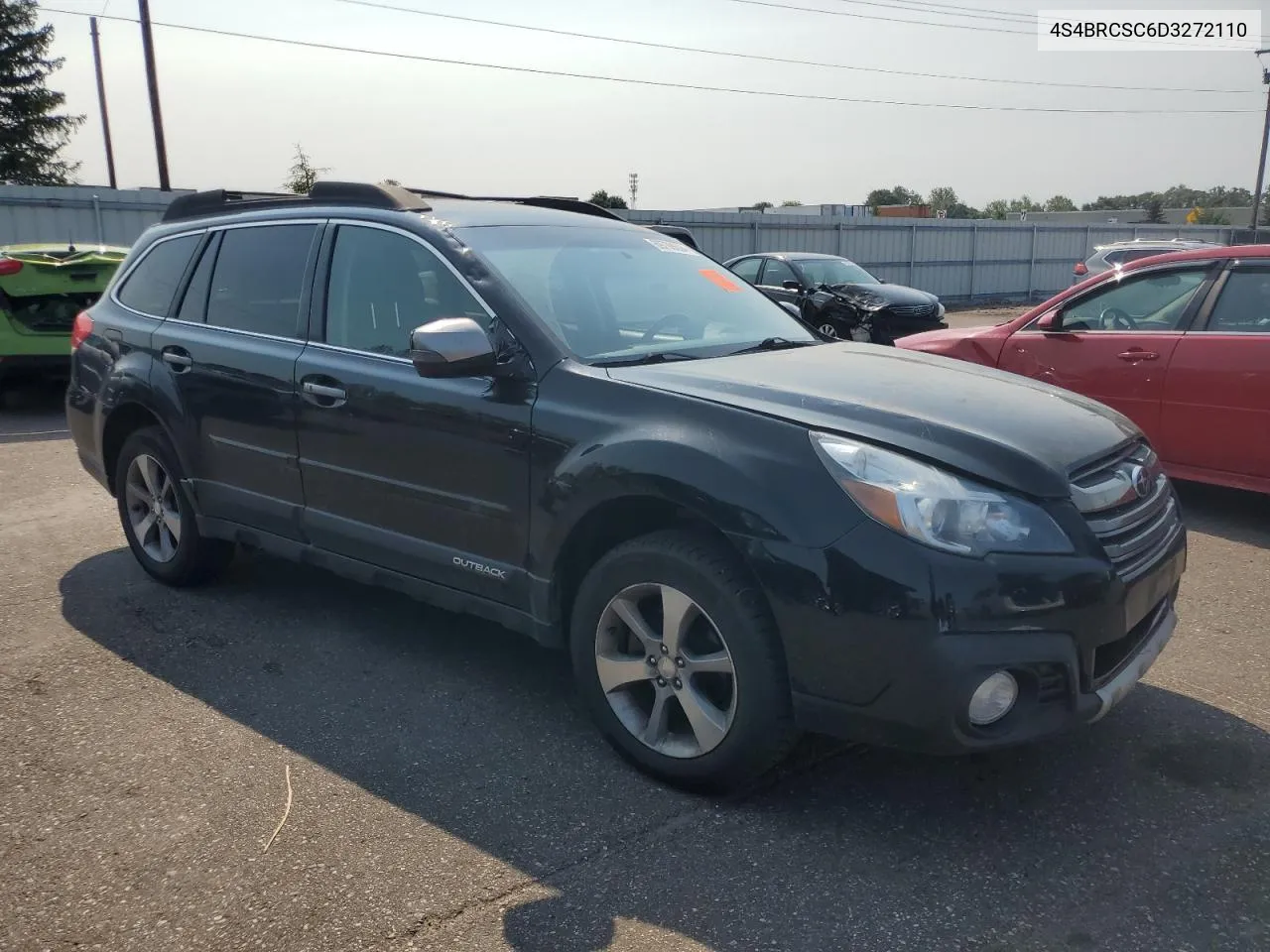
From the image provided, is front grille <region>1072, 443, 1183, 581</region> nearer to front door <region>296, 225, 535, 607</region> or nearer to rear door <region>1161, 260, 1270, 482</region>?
front door <region>296, 225, 535, 607</region>

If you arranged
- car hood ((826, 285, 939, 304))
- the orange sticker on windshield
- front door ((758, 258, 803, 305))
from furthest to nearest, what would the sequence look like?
front door ((758, 258, 803, 305))
car hood ((826, 285, 939, 304))
the orange sticker on windshield

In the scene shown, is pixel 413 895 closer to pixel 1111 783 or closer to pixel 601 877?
pixel 601 877

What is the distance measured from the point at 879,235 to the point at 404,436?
24496 millimetres

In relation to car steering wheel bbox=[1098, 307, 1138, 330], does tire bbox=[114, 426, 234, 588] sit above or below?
below

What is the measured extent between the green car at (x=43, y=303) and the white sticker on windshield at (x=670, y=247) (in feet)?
21.6

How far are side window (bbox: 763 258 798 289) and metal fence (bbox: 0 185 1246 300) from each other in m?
7.34

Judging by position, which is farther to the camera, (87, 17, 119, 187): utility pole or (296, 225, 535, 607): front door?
(87, 17, 119, 187): utility pole

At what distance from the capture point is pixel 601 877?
109 inches

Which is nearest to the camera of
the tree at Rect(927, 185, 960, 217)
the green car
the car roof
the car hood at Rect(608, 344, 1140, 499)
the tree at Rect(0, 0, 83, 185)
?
the car hood at Rect(608, 344, 1140, 499)

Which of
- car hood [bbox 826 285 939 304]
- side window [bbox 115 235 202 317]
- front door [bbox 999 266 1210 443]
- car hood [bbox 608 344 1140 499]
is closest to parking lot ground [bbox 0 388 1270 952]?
car hood [bbox 608 344 1140 499]

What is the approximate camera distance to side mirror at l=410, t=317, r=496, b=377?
11.0ft

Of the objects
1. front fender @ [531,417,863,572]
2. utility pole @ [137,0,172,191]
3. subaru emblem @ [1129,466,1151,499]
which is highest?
utility pole @ [137,0,172,191]

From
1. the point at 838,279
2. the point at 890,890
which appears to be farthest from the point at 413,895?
the point at 838,279

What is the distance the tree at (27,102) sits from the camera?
142 ft
